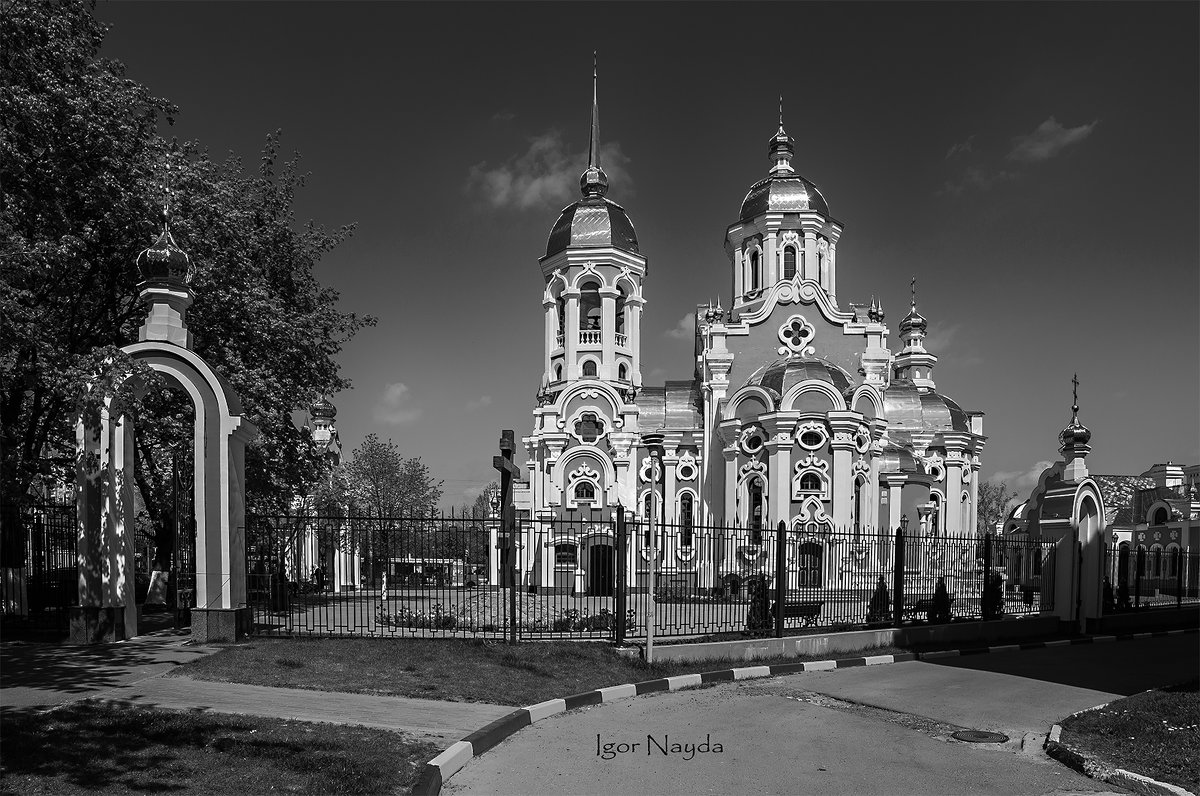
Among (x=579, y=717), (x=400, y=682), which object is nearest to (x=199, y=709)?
(x=400, y=682)

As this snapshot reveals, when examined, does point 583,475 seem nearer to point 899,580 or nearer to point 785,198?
point 785,198

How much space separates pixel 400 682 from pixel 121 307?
1147cm

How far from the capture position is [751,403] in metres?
38.3

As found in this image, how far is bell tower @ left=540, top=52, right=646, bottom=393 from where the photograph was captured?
4234 centimetres

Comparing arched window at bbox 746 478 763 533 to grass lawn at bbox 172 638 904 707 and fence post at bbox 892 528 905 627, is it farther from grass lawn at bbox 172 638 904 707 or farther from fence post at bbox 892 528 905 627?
grass lawn at bbox 172 638 904 707

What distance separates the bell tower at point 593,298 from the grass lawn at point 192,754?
33634 mm

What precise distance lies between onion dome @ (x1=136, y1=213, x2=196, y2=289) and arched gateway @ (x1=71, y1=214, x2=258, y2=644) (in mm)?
15

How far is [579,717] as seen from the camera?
10594mm

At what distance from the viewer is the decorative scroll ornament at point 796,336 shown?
Answer: 41.8m

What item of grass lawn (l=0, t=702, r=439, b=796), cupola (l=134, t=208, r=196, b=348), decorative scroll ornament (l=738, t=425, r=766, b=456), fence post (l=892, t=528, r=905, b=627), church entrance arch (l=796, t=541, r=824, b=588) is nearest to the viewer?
grass lawn (l=0, t=702, r=439, b=796)

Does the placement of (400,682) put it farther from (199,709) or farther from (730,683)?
(730,683)

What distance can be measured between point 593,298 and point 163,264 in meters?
30.0
